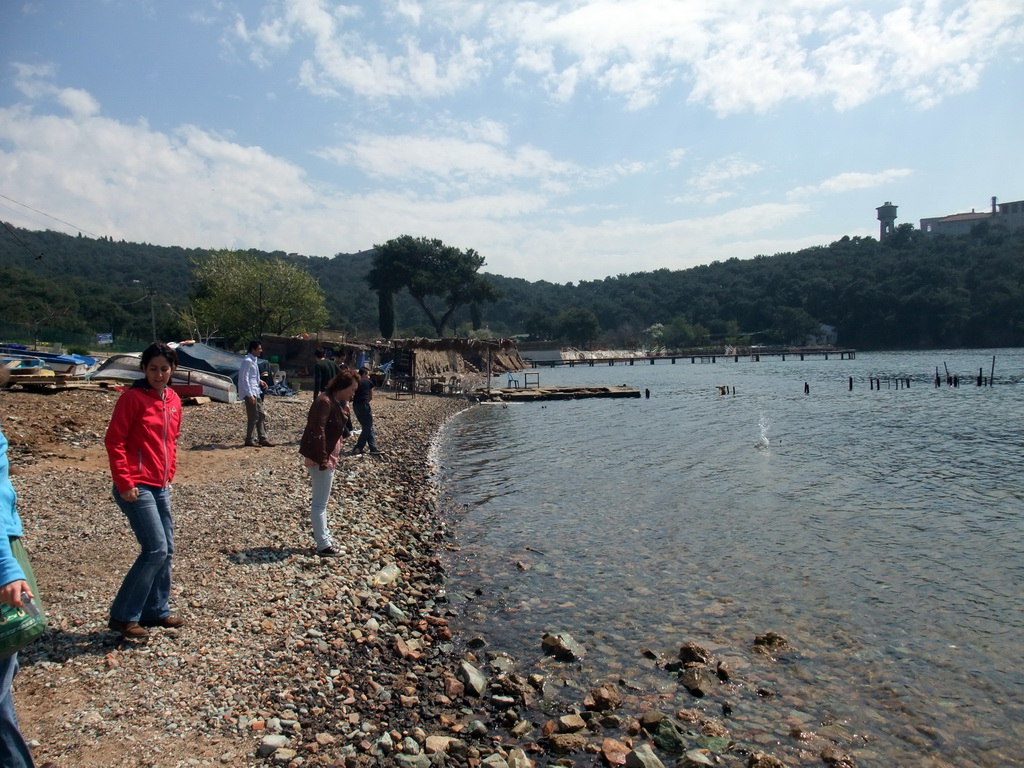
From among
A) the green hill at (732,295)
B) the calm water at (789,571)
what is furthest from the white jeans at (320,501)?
the green hill at (732,295)

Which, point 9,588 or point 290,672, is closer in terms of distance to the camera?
point 9,588

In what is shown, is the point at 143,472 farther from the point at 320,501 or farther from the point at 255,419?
the point at 255,419

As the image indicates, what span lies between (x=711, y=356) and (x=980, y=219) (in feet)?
364

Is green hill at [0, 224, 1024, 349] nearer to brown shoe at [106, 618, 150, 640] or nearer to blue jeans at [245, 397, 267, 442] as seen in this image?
blue jeans at [245, 397, 267, 442]

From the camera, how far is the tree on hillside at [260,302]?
150 ft

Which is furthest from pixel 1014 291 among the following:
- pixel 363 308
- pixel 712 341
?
pixel 363 308

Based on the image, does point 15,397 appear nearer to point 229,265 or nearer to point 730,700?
point 730,700

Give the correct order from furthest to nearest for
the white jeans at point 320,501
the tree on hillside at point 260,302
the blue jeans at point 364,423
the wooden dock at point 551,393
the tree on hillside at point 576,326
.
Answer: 1. the tree on hillside at point 576,326
2. the tree on hillside at point 260,302
3. the wooden dock at point 551,393
4. the blue jeans at point 364,423
5. the white jeans at point 320,501

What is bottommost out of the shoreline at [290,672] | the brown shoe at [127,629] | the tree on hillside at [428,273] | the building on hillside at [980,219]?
the shoreline at [290,672]

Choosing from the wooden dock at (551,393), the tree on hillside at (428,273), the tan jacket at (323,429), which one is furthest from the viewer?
the tree on hillside at (428,273)

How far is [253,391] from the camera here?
13.8 metres

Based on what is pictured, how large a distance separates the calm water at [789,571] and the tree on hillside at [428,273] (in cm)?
6747

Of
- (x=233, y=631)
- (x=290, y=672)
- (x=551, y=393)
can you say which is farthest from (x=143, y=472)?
(x=551, y=393)

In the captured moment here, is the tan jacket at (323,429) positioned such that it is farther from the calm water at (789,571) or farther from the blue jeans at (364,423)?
the blue jeans at (364,423)
